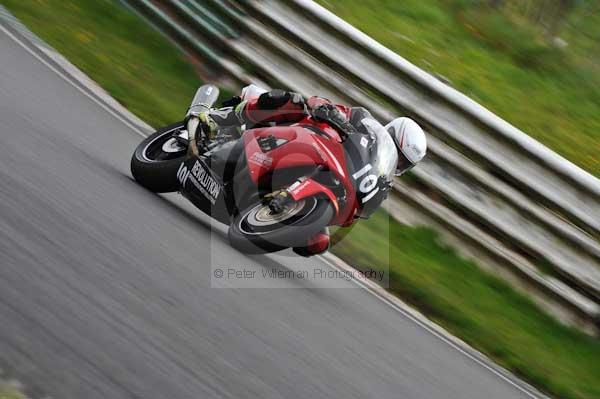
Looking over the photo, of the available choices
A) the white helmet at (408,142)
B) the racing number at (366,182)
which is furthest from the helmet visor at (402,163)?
the racing number at (366,182)

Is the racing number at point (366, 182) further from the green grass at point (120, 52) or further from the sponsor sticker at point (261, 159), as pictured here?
the green grass at point (120, 52)

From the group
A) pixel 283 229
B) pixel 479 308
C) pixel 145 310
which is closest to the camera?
pixel 145 310

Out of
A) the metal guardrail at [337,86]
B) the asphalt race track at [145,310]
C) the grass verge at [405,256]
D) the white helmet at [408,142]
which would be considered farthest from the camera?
the metal guardrail at [337,86]

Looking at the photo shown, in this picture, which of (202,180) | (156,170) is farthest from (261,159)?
(156,170)

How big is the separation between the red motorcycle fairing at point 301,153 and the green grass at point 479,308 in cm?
115

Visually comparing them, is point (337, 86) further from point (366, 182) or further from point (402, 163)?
point (366, 182)

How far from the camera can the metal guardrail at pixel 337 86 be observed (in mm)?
7559

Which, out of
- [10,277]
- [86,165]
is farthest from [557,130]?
[10,277]

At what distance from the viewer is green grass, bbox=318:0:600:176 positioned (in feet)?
31.5

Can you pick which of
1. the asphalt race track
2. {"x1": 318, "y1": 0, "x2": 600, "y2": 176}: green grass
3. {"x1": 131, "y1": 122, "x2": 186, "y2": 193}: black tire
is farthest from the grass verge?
{"x1": 318, "y1": 0, "x2": 600, "y2": 176}: green grass

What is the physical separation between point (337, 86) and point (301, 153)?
103 inches

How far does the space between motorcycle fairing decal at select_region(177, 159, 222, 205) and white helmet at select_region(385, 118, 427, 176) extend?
4.01ft

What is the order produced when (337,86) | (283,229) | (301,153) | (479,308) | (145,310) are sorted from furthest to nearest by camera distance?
(337,86)
(479,308)
(301,153)
(283,229)
(145,310)

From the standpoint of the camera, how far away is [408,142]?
6.62 m
